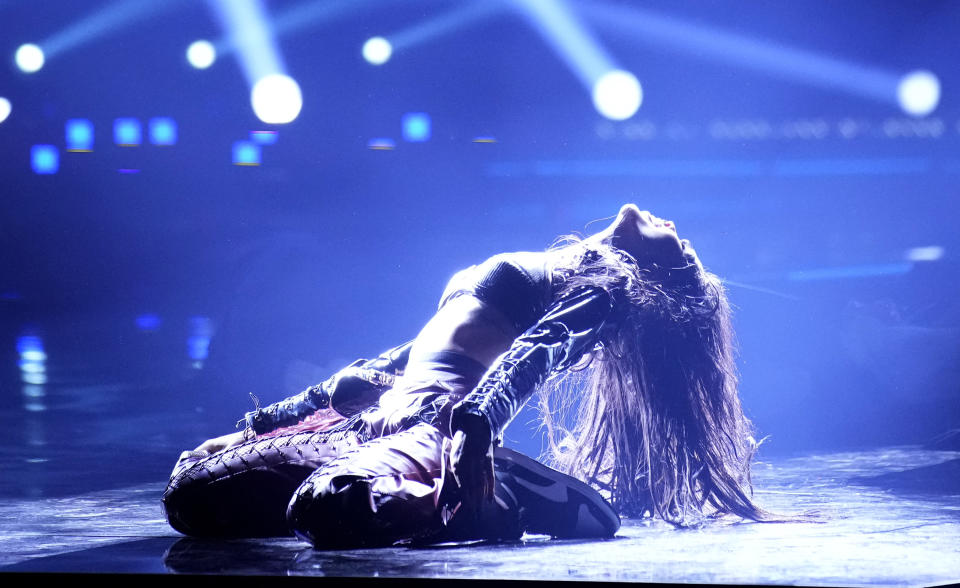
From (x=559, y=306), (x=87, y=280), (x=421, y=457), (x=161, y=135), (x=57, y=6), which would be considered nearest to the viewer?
(x=421, y=457)

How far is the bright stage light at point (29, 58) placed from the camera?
3.89 metres

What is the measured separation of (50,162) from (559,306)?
12.4 feet

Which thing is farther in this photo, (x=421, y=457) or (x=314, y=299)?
(x=314, y=299)

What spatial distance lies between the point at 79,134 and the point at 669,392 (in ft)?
11.8

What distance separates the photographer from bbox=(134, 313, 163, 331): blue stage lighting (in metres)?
4.79

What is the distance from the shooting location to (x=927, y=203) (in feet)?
12.8

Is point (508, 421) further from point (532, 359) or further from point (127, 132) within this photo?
point (127, 132)

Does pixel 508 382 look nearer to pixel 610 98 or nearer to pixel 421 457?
pixel 421 457

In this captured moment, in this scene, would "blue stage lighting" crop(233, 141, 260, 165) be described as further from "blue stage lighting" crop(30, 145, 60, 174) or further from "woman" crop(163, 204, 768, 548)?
"woman" crop(163, 204, 768, 548)

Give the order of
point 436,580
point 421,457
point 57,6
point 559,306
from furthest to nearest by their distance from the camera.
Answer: point 57,6
point 559,306
point 421,457
point 436,580

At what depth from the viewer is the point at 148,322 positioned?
16.0ft

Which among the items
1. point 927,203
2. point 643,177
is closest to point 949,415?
point 927,203

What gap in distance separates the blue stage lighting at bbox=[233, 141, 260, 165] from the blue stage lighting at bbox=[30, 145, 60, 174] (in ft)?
3.34

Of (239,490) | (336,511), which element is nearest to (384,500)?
(336,511)
